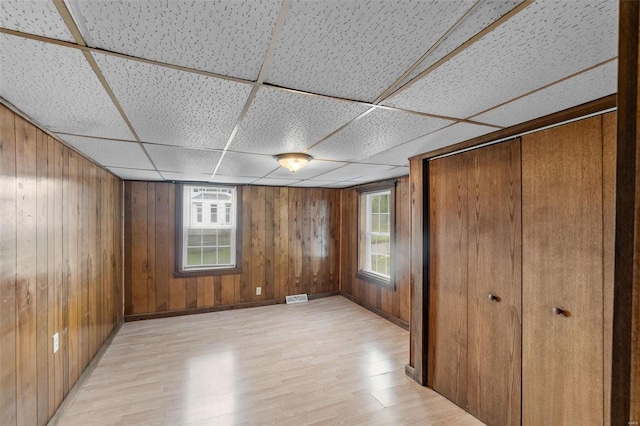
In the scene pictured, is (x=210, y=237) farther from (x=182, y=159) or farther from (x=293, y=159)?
(x=293, y=159)

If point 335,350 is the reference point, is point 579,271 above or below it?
above

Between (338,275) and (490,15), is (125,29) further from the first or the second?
(338,275)

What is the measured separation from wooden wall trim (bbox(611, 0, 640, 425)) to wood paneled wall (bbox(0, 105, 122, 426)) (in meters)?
2.28

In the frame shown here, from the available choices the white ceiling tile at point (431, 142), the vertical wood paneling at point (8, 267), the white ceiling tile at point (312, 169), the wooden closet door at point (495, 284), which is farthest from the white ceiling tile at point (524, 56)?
the vertical wood paneling at point (8, 267)

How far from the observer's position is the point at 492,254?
2.04 meters

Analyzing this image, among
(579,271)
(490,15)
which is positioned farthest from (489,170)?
(490,15)

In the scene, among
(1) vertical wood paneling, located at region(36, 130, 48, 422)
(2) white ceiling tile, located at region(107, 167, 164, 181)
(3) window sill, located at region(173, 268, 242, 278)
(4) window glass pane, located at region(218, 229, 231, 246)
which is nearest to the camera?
(1) vertical wood paneling, located at region(36, 130, 48, 422)

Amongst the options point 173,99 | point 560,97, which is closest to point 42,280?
point 173,99

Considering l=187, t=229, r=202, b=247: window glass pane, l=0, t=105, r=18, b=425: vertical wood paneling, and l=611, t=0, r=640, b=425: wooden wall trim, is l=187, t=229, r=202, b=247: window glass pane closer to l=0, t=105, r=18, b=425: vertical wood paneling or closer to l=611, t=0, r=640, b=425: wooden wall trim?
l=0, t=105, r=18, b=425: vertical wood paneling

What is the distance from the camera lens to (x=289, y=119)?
160 centimetres

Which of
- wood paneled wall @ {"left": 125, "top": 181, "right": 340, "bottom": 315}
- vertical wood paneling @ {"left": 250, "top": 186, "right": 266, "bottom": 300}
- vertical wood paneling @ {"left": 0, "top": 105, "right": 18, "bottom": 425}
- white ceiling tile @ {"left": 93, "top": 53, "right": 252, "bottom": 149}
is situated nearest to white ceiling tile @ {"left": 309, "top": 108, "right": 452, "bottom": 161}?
white ceiling tile @ {"left": 93, "top": 53, "right": 252, "bottom": 149}

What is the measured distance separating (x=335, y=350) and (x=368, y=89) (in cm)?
299

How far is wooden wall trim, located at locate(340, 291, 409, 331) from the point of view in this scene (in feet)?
13.1

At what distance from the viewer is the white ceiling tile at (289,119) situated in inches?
52.7
